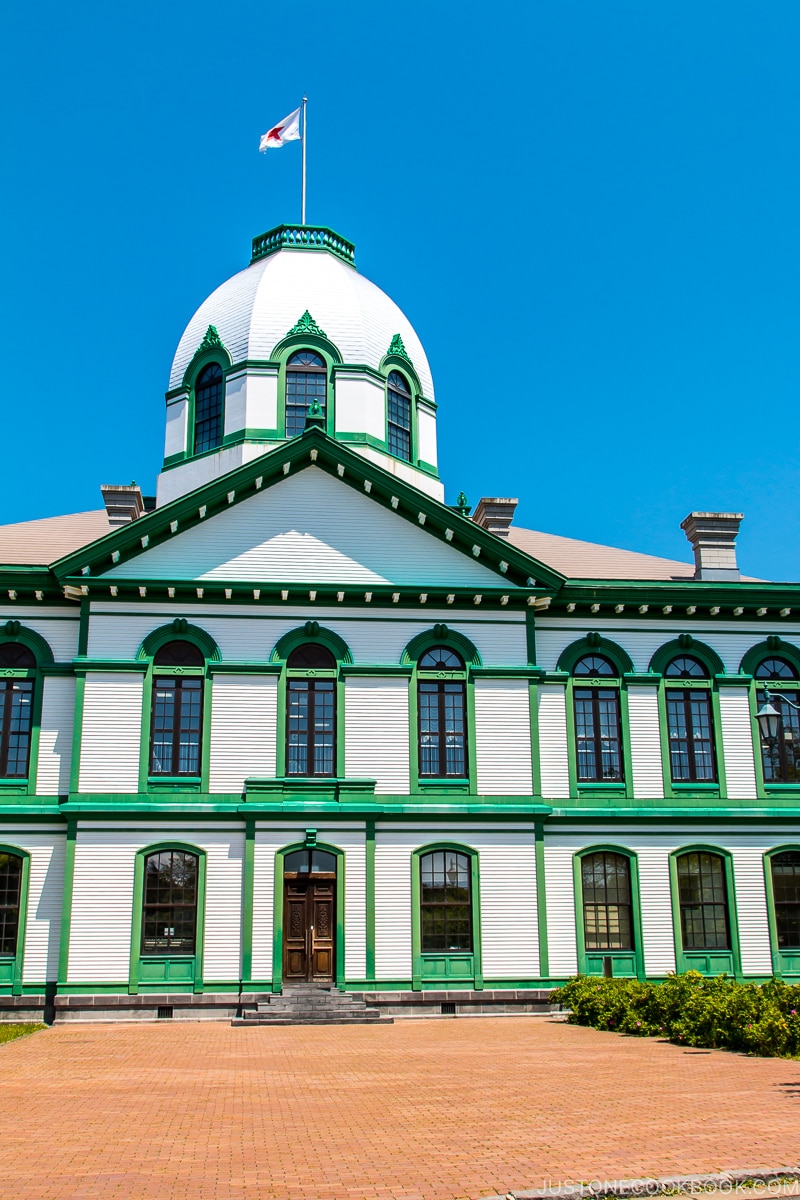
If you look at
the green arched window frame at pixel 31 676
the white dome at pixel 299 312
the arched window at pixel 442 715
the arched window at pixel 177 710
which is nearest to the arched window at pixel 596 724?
the arched window at pixel 442 715

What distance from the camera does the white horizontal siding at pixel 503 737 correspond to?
27.2m

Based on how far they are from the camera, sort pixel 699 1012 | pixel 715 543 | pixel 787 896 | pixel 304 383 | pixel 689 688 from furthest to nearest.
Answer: pixel 304 383 < pixel 715 543 < pixel 689 688 < pixel 787 896 < pixel 699 1012

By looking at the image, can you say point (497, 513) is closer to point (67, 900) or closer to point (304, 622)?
point (304, 622)

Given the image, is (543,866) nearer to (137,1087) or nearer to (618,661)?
(618,661)

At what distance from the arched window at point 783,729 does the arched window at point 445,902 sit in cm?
827

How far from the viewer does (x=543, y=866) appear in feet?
88.8

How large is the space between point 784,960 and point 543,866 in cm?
641

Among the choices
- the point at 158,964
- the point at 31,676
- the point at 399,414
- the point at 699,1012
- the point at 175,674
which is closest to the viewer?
the point at 699,1012

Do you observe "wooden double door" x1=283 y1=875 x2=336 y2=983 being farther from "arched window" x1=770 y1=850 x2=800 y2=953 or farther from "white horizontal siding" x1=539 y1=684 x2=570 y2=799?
"arched window" x1=770 y1=850 x2=800 y2=953

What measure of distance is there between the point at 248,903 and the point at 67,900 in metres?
3.86

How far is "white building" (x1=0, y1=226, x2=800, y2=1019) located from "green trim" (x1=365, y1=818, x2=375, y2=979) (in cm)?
8

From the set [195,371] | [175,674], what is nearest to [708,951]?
[175,674]

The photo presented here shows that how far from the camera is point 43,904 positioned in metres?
25.7

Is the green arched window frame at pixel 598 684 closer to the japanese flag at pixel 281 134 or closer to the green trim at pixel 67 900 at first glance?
the green trim at pixel 67 900
